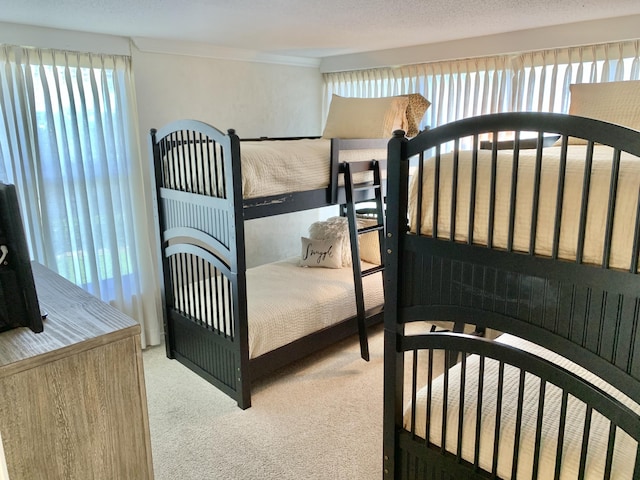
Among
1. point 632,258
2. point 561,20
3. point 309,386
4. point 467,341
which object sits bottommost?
point 309,386

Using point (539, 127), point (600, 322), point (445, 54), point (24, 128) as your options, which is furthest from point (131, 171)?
point (600, 322)

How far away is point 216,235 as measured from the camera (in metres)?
2.58

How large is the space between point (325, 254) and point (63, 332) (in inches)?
101

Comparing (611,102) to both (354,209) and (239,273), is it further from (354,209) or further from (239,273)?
(239,273)

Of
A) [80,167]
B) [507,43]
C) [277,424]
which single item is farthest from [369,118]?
[277,424]

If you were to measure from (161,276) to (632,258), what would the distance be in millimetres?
2973

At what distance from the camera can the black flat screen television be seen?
1.10 m

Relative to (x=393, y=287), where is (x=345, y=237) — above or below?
below

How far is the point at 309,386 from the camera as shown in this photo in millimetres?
2834

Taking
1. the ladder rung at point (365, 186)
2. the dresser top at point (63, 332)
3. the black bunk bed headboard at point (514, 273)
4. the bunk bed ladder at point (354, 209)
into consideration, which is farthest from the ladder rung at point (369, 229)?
the dresser top at point (63, 332)

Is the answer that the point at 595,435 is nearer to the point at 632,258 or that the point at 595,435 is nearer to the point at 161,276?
the point at 632,258

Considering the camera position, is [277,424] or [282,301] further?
[282,301]

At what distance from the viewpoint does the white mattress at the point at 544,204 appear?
1.12 metres

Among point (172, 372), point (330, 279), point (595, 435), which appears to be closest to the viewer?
point (595, 435)
